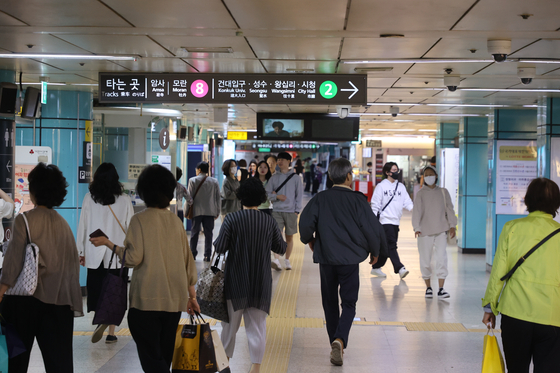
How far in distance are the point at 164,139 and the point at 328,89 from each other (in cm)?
428

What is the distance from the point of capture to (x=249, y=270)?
395 centimetres

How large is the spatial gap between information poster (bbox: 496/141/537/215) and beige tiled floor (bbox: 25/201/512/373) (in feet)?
7.75

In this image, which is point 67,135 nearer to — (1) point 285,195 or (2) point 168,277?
(1) point 285,195

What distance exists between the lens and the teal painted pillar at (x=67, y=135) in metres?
7.03

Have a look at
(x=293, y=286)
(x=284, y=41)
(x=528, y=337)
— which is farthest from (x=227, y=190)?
(x=528, y=337)

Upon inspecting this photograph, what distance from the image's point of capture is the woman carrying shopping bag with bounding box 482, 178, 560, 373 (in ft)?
9.77

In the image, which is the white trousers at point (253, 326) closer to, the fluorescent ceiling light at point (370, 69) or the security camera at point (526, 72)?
the fluorescent ceiling light at point (370, 69)

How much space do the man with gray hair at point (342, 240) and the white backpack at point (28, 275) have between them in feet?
6.62

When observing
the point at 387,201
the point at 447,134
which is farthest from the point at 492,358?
the point at 447,134

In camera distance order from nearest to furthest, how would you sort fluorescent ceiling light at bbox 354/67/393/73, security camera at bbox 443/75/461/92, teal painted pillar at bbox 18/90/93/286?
fluorescent ceiling light at bbox 354/67/393/73
security camera at bbox 443/75/461/92
teal painted pillar at bbox 18/90/93/286

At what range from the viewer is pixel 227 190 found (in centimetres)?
948

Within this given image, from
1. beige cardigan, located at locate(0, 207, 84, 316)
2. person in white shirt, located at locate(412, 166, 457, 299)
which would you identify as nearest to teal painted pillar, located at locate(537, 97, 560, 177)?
person in white shirt, located at locate(412, 166, 457, 299)

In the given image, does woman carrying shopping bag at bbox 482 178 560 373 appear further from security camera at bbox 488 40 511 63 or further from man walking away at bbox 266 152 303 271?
man walking away at bbox 266 152 303 271

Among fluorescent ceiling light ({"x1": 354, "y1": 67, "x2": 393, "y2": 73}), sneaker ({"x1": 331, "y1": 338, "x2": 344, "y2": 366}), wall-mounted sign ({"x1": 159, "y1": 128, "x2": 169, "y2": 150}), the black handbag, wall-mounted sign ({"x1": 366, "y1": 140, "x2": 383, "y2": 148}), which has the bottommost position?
sneaker ({"x1": 331, "y1": 338, "x2": 344, "y2": 366})
